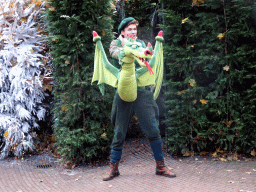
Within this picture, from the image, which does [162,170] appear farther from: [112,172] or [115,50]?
[115,50]

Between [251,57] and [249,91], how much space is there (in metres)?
0.59

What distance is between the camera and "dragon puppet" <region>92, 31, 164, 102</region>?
10.6ft

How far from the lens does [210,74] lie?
15.8ft

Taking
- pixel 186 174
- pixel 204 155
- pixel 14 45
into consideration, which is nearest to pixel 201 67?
pixel 204 155

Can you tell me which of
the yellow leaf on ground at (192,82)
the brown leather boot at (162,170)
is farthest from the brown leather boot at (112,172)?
the yellow leaf on ground at (192,82)

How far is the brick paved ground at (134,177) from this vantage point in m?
3.60

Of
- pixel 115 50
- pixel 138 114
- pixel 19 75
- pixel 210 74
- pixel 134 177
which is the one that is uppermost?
pixel 115 50

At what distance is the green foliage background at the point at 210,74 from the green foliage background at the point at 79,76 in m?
1.12

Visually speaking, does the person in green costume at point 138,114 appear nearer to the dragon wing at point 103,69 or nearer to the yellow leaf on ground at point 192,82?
the dragon wing at point 103,69

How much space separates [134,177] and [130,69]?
5.45 ft

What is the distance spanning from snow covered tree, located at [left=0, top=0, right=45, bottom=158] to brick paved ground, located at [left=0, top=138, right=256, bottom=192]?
479 mm

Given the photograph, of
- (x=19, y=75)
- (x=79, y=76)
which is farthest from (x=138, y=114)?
(x=19, y=75)

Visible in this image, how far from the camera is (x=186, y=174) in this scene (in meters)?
4.03

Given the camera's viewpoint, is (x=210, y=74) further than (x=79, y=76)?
Yes
